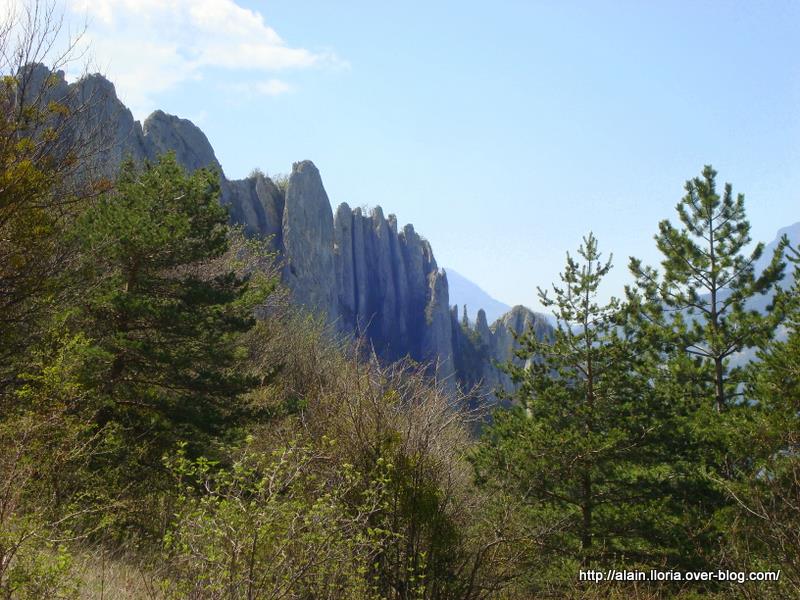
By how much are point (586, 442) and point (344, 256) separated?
5873cm

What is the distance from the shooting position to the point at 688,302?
16.2m

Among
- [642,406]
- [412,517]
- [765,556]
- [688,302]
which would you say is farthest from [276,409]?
[688,302]

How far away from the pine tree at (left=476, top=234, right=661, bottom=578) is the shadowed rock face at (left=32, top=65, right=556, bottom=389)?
2473cm

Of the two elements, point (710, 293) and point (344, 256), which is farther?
point (344, 256)

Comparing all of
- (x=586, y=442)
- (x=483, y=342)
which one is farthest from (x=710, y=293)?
(x=483, y=342)

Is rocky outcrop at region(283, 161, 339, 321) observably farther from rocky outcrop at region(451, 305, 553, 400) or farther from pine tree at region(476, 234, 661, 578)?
pine tree at region(476, 234, 661, 578)

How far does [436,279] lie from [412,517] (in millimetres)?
75236

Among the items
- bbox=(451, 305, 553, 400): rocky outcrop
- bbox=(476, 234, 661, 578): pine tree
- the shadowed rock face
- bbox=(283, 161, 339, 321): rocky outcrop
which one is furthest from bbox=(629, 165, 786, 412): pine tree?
bbox=(451, 305, 553, 400): rocky outcrop

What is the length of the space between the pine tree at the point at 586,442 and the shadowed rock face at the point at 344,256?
81.1 ft

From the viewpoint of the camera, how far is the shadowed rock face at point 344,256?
1831 inches

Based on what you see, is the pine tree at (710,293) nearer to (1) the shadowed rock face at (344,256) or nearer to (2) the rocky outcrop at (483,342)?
(1) the shadowed rock face at (344,256)

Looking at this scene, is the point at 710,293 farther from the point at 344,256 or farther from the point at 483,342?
the point at 483,342

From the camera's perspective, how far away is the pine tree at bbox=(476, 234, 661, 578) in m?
12.3

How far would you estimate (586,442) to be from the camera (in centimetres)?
1207
